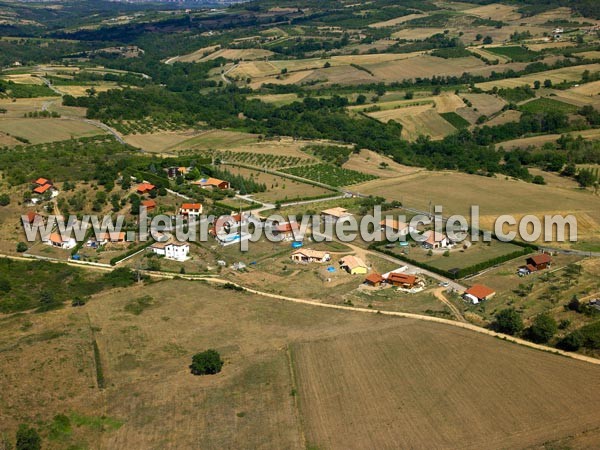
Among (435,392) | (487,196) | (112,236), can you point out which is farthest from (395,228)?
(435,392)

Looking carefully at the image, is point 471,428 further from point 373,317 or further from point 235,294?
point 235,294

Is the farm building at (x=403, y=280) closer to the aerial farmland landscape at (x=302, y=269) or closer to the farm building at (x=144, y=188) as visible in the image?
the aerial farmland landscape at (x=302, y=269)

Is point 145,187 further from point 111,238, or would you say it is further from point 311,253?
point 311,253

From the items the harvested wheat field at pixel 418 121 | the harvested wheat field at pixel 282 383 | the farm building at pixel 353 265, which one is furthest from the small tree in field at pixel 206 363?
the harvested wheat field at pixel 418 121

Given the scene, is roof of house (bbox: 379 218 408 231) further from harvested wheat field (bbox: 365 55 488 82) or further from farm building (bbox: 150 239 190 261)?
harvested wheat field (bbox: 365 55 488 82)

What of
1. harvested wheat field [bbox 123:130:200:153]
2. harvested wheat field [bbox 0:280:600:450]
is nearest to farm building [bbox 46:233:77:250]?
harvested wheat field [bbox 0:280:600:450]

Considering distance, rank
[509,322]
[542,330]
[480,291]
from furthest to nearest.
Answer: [480,291] → [509,322] → [542,330]

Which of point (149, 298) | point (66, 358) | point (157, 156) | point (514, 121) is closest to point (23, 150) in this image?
point (157, 156)
